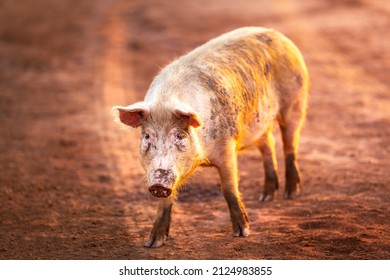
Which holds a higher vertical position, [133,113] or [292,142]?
[133,113]

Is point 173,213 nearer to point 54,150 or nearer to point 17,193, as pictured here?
point 17,193

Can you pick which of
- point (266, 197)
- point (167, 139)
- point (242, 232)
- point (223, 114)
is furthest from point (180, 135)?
point (266, 197)

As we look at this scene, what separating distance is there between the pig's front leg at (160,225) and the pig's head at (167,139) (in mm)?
675

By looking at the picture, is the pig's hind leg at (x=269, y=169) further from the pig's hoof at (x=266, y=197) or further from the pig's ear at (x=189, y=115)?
the pig's ear at (x=189, y=115)

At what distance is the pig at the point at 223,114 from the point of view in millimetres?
6984

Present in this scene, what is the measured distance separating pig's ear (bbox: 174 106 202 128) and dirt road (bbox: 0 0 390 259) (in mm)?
1216

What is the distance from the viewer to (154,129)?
701 centimetres

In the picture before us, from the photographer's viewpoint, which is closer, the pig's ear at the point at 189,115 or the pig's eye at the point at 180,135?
the pig's ear at the point at 189,115

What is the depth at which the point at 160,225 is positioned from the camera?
7.70 meters

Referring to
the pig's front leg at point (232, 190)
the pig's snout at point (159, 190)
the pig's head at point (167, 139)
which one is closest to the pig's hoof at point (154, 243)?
the pig's front leg at point (232, 190)

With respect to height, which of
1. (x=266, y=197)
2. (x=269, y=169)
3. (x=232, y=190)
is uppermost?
(x=269, y=169)

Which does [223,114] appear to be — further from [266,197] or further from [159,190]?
[266,197]

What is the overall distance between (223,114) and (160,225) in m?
1.16
